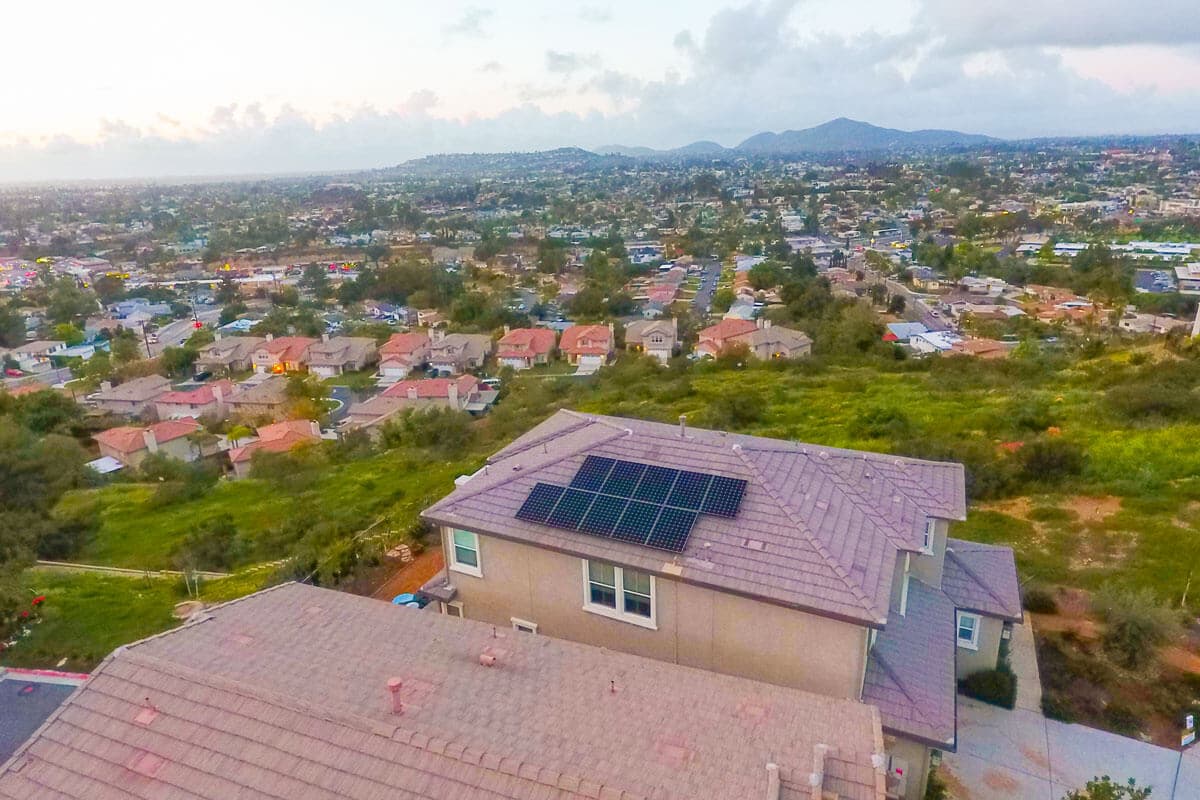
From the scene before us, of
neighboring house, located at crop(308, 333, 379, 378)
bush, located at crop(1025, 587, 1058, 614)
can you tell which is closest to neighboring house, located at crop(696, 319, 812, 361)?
neighboring house, located at crop(308, 333, 379, 378)

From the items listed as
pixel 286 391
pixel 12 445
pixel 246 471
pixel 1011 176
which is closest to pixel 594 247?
pixel 286 391

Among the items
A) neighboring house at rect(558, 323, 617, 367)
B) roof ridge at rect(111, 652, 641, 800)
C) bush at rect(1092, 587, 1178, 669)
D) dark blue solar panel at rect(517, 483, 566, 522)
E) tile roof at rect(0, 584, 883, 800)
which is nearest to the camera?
roof ridge at rect(111, 652, 641, 800)

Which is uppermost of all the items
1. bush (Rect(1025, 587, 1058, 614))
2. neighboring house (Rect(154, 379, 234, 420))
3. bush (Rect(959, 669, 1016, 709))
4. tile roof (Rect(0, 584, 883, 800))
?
tile roof (Rect(0, 584, 883, 800))

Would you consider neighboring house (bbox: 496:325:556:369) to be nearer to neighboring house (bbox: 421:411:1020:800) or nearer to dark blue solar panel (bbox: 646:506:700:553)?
neighboring house (bbox: 421:411:1020:800)

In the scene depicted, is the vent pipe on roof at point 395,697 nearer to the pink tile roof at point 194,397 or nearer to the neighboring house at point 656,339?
the pink tile roof at point 194,397

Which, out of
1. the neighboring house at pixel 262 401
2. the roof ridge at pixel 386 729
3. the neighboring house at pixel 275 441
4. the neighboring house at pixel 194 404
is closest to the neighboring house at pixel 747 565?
the roof ridge at pixel 386 729

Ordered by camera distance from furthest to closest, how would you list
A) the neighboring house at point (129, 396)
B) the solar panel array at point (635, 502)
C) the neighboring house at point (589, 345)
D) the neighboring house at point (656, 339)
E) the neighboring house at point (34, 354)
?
1. the neighboring house at point (34, 354)
2. the neighboring house at point (656, 339)
3. the neighboring house at point (589, 345)
4. the neighboring house at point (129, 396)
5. the solar panel array at point (635, 502)

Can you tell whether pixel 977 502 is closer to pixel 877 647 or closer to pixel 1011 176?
pixel 877 647
